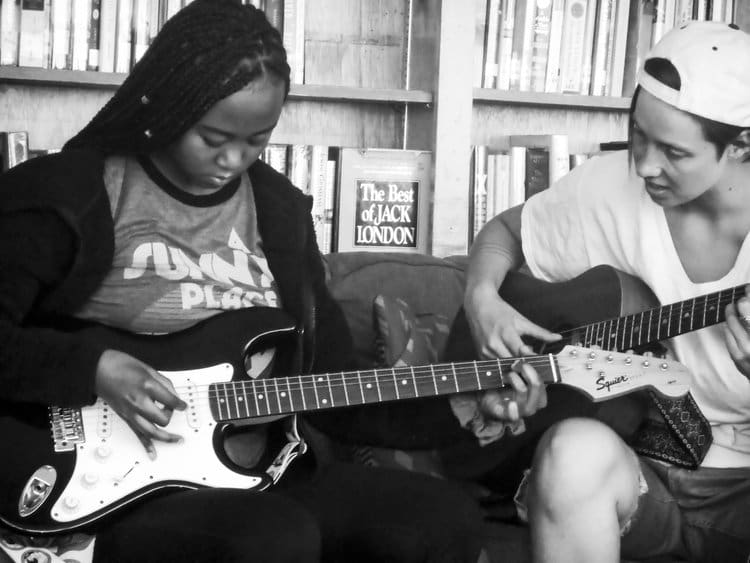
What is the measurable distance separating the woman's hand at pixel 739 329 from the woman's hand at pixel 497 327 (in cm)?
25

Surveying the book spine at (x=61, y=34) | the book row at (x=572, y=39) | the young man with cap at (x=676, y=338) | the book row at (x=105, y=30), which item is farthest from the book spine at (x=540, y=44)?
the book spine at (x=61, y=34)

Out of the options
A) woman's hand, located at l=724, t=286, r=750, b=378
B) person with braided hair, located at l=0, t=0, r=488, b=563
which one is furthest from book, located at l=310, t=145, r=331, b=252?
woman's hand, located at l=724, t=286, r=750, b=378

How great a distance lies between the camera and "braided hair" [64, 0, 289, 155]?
4.03 feet

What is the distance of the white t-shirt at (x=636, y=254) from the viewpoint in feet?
4.50

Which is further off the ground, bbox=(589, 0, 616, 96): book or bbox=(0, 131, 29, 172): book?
bbox=(589, 0, 616, 96): book

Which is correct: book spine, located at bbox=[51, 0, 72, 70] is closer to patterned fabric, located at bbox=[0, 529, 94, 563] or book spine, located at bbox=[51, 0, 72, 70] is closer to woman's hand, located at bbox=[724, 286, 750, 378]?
patterned fabric, located at bbox=[0, 529, 94, 563]

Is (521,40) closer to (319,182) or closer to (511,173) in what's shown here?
(511,173)

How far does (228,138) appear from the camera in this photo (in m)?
1.25

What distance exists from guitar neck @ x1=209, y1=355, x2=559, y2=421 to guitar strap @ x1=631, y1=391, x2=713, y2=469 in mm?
160

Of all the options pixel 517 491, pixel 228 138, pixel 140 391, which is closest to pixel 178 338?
pixel 140 391

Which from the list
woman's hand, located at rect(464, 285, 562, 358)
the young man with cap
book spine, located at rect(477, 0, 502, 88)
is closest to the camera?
the young man with cap

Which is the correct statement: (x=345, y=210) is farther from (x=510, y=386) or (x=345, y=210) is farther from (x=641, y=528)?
(x=641, y=528)

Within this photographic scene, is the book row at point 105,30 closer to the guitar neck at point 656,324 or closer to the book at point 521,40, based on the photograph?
the book at point 521,40

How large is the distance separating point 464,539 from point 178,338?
1.47 ft
